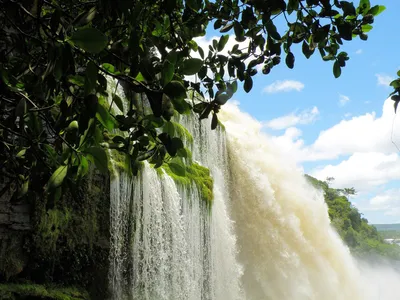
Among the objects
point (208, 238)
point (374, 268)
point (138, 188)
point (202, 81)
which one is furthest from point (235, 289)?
point (374, 268)

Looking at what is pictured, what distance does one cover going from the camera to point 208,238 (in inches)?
Result: 384

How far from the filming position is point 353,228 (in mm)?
39750

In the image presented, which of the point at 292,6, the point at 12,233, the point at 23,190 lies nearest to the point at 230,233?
the point at 12,233

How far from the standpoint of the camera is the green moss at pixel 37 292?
642 cm

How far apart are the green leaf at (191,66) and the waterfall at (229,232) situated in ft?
19.2

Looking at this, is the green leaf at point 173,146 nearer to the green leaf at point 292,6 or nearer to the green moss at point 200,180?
the green leaf at point 292,6

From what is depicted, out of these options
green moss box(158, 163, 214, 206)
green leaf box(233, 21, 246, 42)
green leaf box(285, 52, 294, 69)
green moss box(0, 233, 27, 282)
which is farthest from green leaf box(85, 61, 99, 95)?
green moss box(158, 163, 214, 206)

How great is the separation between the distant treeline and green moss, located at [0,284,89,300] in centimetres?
2756

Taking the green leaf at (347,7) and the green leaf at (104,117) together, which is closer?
the green leaf at (104,117)

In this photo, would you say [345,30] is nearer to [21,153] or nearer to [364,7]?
[364,7]

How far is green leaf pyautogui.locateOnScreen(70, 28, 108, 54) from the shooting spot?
130 cm

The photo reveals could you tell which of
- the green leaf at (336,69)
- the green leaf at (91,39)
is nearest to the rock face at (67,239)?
the green leaf at (336,69)

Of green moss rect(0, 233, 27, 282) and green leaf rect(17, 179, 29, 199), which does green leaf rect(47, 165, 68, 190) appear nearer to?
green leaf rect(17, 179, 29, 199)

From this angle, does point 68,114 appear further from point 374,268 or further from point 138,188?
point 374,268
